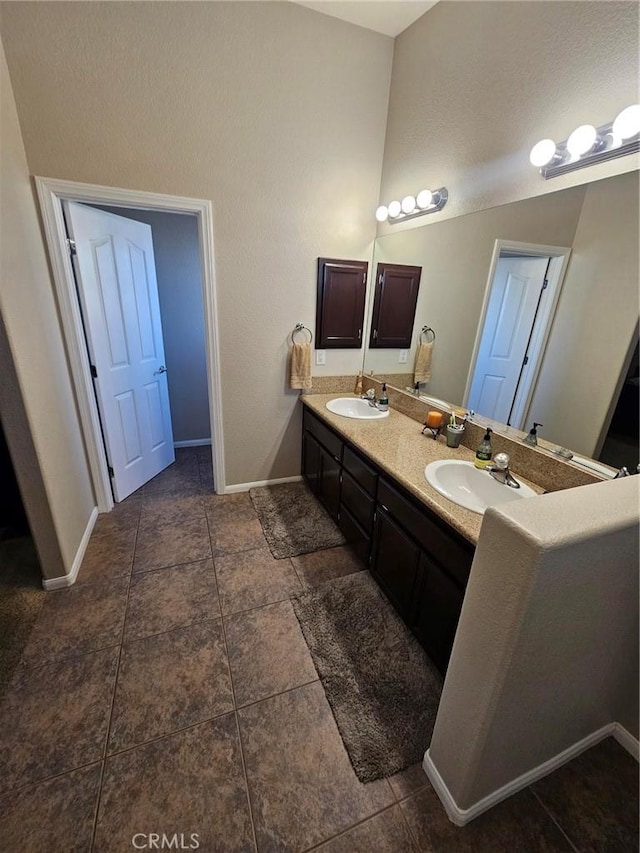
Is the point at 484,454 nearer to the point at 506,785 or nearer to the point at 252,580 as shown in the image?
the point at 506,785

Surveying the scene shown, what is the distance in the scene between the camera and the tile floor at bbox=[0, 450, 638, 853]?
1078 mm

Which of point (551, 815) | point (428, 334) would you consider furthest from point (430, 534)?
point (428, 334)

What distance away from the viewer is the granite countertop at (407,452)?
4.18ft

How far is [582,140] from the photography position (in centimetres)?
125

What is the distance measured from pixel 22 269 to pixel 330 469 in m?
1.97

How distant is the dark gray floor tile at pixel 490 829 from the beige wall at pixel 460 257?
4.48ft

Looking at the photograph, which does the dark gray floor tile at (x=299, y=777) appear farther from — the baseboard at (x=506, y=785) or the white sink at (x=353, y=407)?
the white sink at (x=353, y=407)

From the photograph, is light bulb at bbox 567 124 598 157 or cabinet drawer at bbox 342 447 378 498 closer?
light bulb at bbox 567 124 598 157

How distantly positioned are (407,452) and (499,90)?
174 centimetres

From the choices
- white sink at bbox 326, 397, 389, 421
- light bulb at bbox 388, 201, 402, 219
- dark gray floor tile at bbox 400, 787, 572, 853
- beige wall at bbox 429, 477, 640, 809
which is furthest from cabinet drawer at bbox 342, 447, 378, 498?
light bulb at bbox 388, 201, 402, 219

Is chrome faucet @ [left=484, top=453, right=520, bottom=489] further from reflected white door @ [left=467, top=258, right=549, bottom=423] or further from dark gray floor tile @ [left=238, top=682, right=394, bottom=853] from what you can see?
dark gray floor tile @ [left=238, top=682, right=394, bottom=853]

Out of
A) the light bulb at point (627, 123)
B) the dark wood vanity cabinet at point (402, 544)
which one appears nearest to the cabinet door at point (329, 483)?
the dark wood vanity cabinet at point (402, 544)

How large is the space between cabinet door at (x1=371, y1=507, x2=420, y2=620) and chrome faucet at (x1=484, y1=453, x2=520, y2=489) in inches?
18.4

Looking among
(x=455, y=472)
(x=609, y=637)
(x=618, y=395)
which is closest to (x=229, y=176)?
(x=455, y=472)
